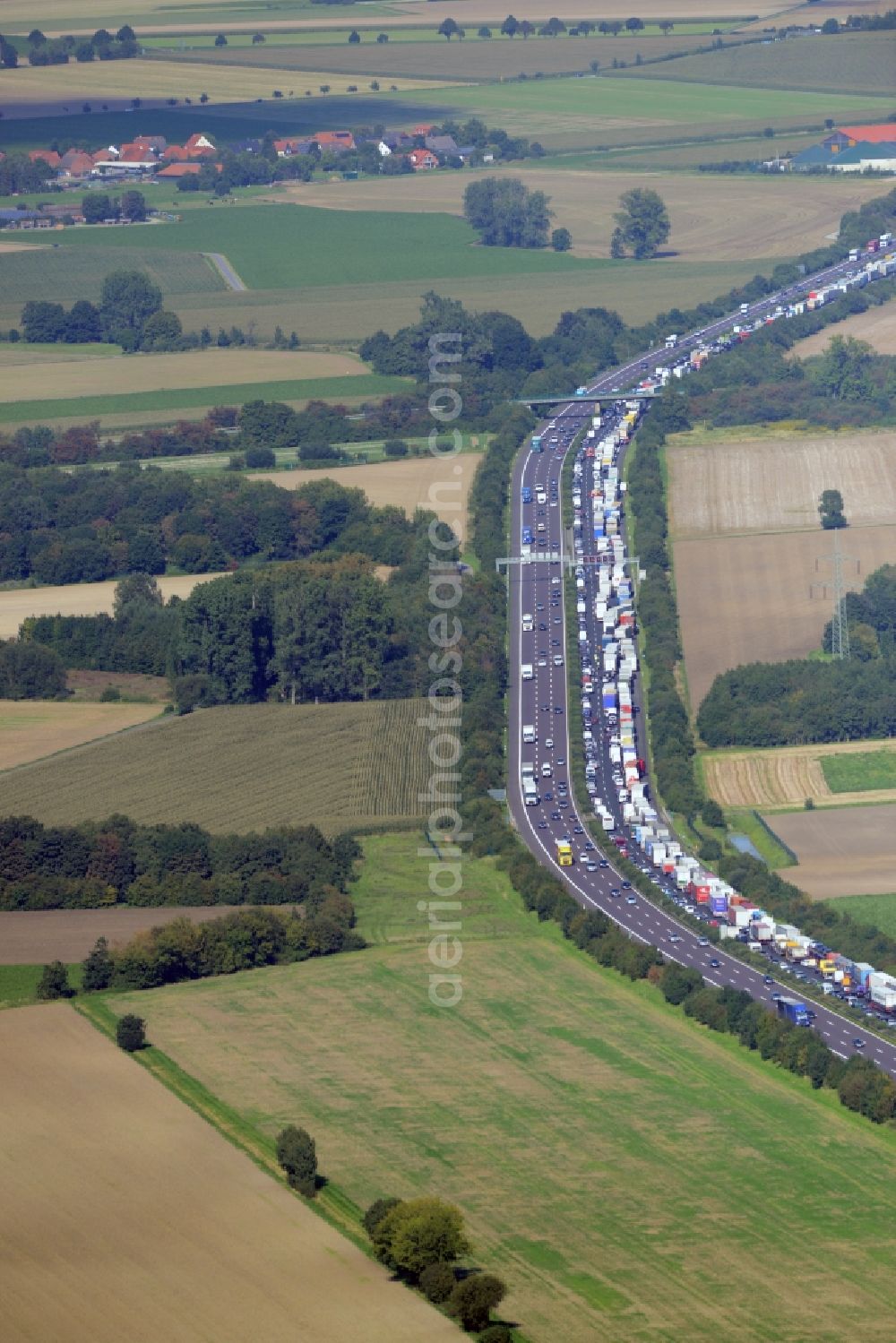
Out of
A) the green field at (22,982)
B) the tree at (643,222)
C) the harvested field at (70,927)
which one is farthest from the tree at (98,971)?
the tree at (643,222)

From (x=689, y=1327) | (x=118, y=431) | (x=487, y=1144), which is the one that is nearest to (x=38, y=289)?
(x=118, y=431)

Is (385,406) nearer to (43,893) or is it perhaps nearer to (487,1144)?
(43,893)

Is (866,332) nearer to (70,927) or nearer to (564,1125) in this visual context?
(70,927)

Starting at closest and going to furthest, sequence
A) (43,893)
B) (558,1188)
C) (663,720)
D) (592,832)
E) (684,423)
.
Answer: (558,1188) → (43,893) → (592,832) → (663,720) → (684,423)

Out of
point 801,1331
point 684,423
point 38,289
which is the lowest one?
point 801,1331

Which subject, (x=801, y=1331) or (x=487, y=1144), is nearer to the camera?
(x=801, y=1331)

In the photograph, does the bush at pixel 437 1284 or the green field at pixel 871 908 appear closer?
the bush at pixel 437 1284

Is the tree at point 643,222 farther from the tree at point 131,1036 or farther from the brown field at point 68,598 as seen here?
the tree at point 131,1036
